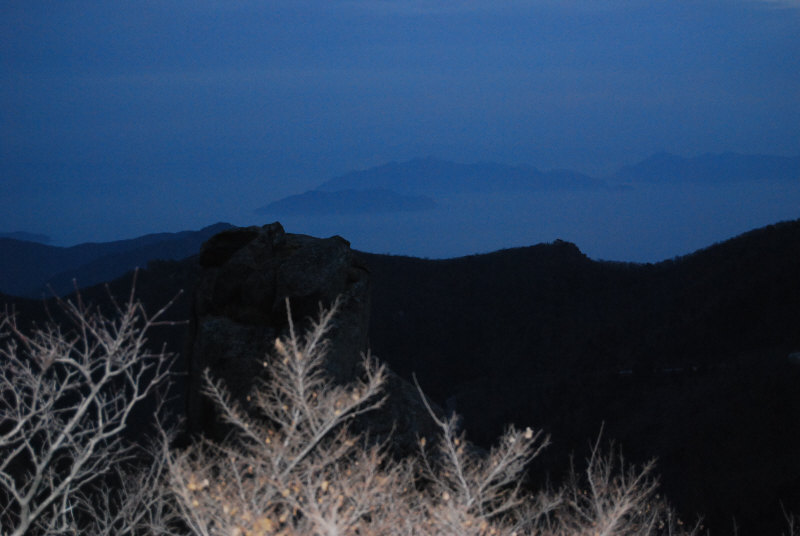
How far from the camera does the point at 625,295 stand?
2827 inches

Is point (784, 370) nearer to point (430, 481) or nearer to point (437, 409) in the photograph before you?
point (437, 409)

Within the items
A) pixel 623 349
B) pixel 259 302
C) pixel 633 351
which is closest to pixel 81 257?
pixel 623 349

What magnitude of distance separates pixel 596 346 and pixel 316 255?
44803 mm

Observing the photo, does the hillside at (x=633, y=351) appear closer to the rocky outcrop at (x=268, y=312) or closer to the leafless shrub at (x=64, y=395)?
the rocky outcrop at (x=268, y=312)

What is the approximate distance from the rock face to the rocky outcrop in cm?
3

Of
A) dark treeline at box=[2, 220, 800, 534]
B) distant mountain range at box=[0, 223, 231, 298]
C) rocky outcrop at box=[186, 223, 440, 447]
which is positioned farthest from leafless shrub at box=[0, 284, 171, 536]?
distant mountain range at box=[0, 223, 231, 298]

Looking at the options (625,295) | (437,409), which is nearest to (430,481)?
(437,409)

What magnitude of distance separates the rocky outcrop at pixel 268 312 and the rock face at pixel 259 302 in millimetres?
27

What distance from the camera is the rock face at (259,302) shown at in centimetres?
1984

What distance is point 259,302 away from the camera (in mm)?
21031

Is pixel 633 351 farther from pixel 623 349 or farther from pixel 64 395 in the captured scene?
pixel 64 395

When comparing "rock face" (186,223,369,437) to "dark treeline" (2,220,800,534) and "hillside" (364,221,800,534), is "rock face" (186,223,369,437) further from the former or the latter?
"hillside" (364,221,800,534)

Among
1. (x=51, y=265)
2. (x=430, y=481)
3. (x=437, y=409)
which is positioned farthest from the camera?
(x=51, y=265)

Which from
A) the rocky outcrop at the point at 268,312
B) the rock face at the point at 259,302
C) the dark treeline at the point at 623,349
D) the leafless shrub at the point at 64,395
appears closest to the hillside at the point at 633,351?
the dark treeline at the point at 623,349
